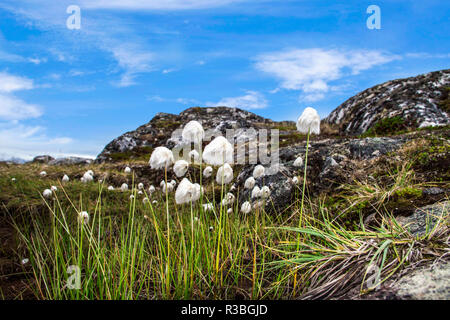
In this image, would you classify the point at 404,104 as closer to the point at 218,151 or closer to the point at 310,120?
the point at 310,120

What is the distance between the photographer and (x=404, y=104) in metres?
11.9

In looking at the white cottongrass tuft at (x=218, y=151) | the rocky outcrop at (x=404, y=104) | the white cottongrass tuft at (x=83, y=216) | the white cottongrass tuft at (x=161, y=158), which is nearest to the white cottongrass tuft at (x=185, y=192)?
the white cottongrass tuft at (x=161, y=158)

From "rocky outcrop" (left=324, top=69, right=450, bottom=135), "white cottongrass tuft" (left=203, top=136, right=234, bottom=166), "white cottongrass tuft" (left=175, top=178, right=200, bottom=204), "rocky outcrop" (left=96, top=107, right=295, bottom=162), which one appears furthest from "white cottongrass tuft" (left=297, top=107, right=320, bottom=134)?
"rocky outcrop" (left=96, top=107, right=295, bottom=162)

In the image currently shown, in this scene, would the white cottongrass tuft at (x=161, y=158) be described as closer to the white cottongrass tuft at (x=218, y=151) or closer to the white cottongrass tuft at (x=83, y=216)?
the white cottongrass tuft at (x=218, y=151)

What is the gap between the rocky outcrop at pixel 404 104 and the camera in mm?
10758

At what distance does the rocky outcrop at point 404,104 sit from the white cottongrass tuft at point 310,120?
9305 millimetres

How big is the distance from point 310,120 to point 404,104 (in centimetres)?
1131

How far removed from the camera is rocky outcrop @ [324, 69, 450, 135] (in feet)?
35.3

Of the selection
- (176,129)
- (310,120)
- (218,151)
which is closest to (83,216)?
(218,151)

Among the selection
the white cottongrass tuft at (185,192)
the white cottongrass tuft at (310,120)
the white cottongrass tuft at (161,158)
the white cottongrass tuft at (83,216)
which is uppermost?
the white cottongrass tuft at (310,120)
